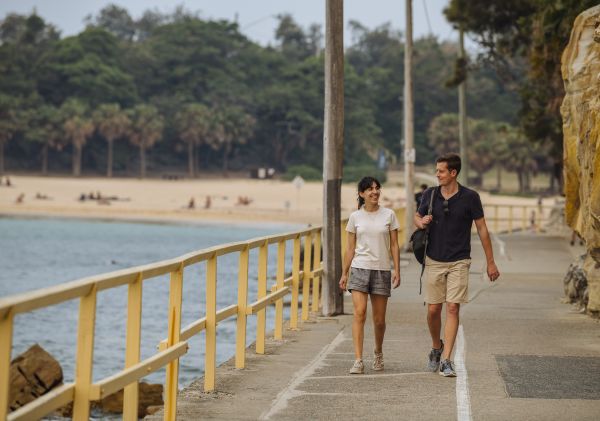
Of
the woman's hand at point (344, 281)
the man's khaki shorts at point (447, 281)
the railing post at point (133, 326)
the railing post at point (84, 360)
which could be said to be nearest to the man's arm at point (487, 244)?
the man's khaki shorts at point (447, 281)

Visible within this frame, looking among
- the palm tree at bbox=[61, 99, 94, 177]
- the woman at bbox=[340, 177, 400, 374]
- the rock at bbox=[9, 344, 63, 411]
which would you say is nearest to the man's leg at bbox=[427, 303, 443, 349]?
the woman at bbox=[340, 177, 400, 374]

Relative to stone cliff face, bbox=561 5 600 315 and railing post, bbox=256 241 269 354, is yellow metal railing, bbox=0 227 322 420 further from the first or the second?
stone cliff face, bbox=561 5 600 315

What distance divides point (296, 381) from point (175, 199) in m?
96.9

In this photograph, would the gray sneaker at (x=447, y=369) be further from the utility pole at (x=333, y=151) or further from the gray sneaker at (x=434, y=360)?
the utility pole at (x=333, y=151)

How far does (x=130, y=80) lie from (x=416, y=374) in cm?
12616

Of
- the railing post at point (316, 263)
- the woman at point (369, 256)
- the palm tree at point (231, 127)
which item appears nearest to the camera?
the woman at point (369, 256)

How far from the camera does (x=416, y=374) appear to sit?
11586 millimetres

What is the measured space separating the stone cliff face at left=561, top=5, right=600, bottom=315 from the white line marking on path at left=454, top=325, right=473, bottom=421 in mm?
1998

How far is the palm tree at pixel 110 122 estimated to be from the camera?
402 ft

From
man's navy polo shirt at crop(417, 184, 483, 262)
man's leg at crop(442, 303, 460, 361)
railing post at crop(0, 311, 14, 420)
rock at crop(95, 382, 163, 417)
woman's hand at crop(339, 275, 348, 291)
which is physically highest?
man's navy polo shirt at crop(417, 184, 483, 262)

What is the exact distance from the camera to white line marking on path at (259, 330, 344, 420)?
9.69 meters

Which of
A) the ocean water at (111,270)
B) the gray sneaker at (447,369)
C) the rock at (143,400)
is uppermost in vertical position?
the gray sneaker at (447,369)

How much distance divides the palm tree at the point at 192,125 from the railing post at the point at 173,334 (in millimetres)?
116829

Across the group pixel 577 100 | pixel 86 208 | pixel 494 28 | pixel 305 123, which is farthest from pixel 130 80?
pixel 577 100
